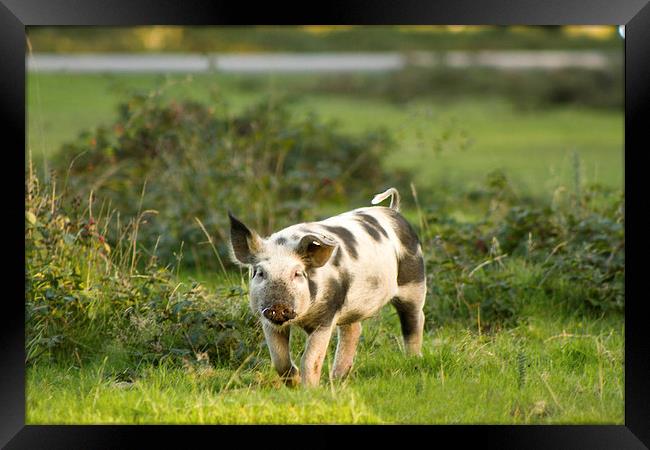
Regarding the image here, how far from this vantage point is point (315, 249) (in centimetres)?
553

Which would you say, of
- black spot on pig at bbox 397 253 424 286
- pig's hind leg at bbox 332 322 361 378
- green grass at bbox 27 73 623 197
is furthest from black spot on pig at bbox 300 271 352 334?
green grass at bbox 27 73 623 197

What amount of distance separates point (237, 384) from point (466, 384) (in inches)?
55.4

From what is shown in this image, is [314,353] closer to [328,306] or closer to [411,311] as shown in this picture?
[328,306]

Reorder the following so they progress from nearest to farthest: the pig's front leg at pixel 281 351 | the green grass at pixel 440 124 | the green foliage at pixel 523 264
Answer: the pig's front leg at pixel 281 351, the green foliage at pixel 523 264, the green grass at pixel 440 124

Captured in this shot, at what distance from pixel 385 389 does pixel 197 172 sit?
13.8 ft

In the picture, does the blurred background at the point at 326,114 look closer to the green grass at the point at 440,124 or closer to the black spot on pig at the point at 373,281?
the green grass at the point at 440,124

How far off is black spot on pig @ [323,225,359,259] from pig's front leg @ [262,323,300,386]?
587 millimetres

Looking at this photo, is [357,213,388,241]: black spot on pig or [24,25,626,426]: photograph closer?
[24,25,626,426]: photograph

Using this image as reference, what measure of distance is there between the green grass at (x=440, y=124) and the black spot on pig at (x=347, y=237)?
8190mm

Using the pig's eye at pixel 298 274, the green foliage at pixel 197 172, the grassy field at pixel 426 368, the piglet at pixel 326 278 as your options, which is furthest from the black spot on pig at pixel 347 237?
the green foliage at pixel 197 172

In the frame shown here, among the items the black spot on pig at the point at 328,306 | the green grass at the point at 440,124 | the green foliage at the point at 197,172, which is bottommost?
the black spot on pig at the point at 328,306

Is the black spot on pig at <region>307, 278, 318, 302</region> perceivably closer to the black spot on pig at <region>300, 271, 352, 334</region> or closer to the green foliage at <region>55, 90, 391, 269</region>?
the black spot on pig at <region>300, 271, 352, 334</region>

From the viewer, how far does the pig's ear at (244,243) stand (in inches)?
219

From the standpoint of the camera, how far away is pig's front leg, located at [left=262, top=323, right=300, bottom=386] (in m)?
5.75
